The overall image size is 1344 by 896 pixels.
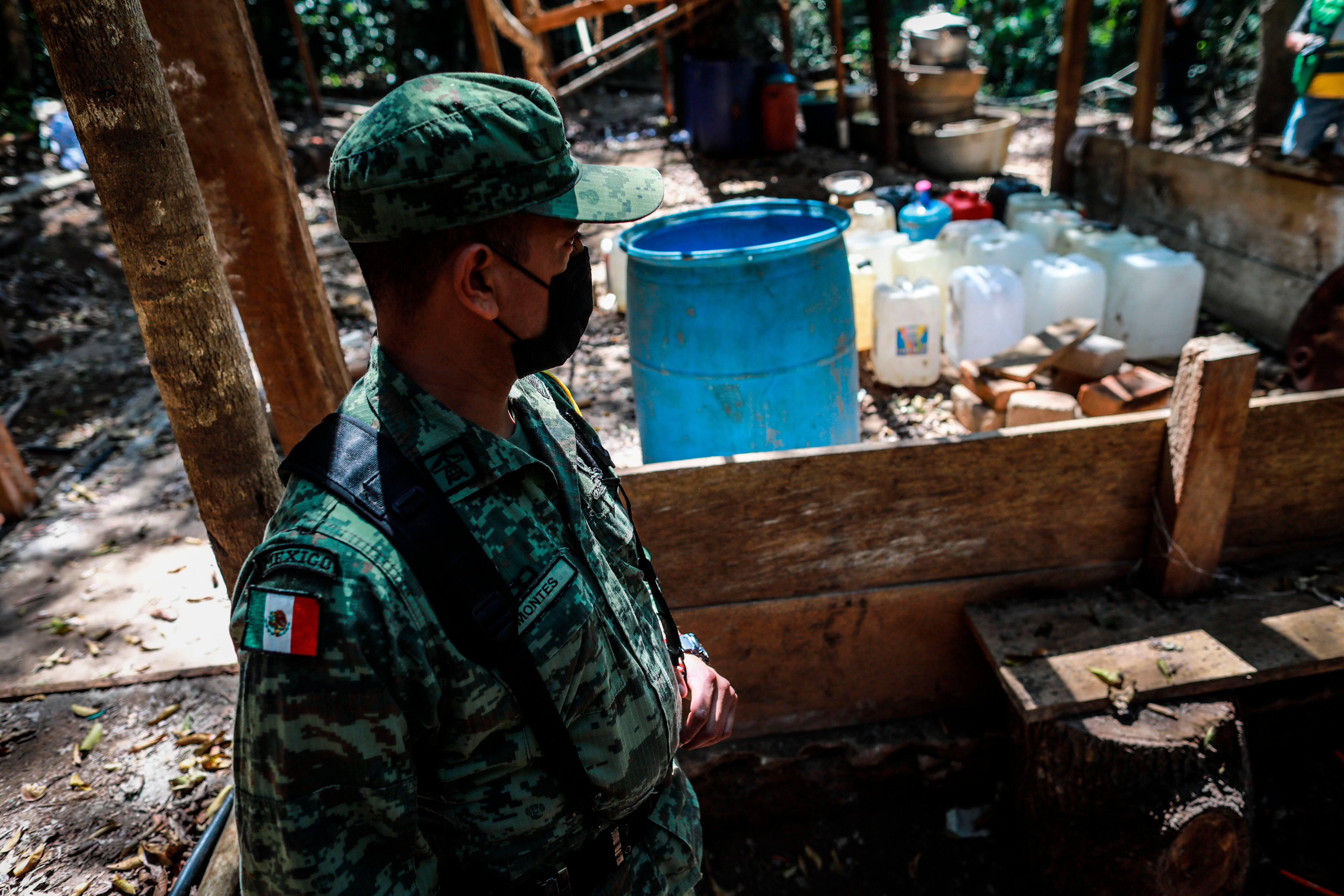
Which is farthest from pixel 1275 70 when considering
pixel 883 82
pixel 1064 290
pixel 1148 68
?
pixel 1064 290

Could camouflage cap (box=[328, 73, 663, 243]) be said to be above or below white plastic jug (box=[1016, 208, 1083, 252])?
above

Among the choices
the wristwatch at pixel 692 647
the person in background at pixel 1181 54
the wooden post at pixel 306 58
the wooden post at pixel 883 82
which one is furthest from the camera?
the wooden post at pixel 306 58

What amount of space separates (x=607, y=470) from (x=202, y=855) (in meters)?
1.42

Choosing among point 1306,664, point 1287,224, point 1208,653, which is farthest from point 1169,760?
point 1287,224

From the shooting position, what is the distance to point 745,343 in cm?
242

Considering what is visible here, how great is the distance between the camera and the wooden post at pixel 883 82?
24.0 ft

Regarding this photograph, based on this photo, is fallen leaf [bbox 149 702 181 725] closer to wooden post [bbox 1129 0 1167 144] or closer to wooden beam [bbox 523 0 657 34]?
wooden beam [bbox 523 0 657 34]

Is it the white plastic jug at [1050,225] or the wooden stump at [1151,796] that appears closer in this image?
the wooden stump at [1151,796]

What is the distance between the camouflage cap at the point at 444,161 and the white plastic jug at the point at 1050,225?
4296mm

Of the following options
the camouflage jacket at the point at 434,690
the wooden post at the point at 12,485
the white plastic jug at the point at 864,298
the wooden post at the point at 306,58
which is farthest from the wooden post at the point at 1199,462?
the wooden post at the point at 306,58

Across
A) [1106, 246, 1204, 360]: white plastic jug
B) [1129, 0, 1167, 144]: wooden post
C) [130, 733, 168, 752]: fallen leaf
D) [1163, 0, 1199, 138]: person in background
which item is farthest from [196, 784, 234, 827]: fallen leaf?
[1163, 0, 1199, 138]: person in background

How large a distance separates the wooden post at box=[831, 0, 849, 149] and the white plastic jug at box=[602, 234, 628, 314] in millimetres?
4667

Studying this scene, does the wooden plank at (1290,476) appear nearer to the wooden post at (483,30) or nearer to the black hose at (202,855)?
the black hose at (202,855)

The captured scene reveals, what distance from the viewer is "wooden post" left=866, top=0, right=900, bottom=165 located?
24.0ft
